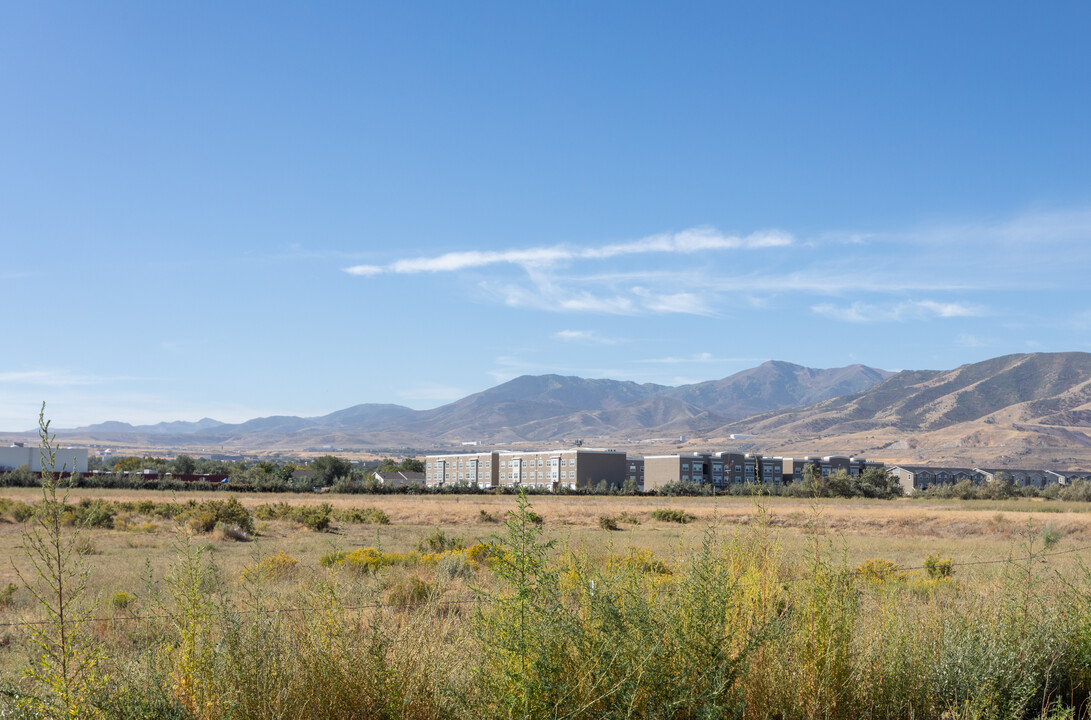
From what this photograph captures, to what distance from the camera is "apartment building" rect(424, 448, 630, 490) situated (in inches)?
4884

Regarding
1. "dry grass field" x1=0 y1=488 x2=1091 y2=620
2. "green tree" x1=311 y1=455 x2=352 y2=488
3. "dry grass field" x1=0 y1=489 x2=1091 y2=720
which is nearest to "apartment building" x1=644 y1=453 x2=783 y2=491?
"green tree" x1=311 y1=455 x2=352 y2=488

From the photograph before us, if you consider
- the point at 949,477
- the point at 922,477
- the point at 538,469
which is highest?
the point at 538,469

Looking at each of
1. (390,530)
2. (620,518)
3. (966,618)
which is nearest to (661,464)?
(620,518)

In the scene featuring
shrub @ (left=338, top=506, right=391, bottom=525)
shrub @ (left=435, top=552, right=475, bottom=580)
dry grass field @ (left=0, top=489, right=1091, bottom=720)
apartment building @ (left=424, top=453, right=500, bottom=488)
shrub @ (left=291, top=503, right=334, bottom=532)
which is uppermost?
dry grass field @ (left=0, top=489, right=1091, bottom=720)

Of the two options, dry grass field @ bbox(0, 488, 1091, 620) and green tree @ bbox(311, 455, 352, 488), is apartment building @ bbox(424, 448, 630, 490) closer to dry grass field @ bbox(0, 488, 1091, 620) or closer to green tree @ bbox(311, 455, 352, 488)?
green tree @ bbox(311, 455, 352, 488)

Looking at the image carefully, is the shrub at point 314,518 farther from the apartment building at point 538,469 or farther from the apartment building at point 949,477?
the apartment building at point 949,477

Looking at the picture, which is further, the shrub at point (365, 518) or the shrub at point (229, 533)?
the shrub at point (365, 518)

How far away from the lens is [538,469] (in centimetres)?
13438

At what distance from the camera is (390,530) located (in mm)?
36188

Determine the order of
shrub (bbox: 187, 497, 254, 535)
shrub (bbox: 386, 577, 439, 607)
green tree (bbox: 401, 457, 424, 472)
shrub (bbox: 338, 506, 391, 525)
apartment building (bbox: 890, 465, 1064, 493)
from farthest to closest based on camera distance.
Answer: green tree (bbox: 401, 457, 424, 472)
apartment building (bbox: 890, 465, 1064, 493)
shrub (bbox: 338, 506, 391, 525)
shrub (bbox: 187, 497, 254, 535)
shrub (bbox: 386, 577, 439, 607)

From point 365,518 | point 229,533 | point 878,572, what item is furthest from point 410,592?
point 365,518

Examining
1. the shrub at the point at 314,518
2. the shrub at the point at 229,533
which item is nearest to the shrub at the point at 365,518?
the shrub at the point at 314,518

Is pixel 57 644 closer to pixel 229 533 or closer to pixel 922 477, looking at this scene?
pixel 229 533

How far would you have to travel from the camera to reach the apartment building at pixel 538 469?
12406 centimetres
